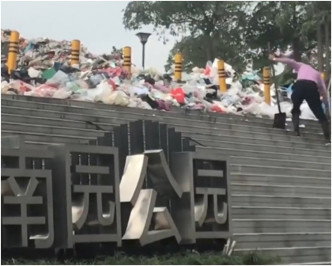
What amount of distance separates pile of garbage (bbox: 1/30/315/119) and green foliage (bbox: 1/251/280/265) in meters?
3.14

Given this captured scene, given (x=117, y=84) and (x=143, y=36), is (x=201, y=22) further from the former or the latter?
(x=117, y=84)

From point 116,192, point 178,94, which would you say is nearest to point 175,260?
point 116,192

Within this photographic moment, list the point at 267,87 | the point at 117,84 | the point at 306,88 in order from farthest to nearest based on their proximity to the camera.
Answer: the point at 267,87 < the point at 306,88 < the point at 117,84

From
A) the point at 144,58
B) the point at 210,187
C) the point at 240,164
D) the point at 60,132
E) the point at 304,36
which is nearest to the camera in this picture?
the point at 210,187

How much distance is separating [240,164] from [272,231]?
1.48 m

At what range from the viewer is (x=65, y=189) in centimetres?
638

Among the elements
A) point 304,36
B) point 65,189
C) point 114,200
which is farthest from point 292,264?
point 304,36

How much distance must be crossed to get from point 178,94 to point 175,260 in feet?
17.3

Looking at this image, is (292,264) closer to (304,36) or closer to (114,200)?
(114,200)

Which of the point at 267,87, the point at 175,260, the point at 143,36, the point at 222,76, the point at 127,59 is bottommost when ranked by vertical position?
the point at 175,260

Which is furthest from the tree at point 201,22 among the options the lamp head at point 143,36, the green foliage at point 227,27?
the lamp head at point 143,36

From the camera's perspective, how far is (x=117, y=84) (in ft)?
37.6

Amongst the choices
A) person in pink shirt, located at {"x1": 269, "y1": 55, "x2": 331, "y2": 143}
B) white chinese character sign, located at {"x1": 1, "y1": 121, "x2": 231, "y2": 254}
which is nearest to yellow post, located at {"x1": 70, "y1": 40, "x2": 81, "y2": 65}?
person in pink shirt, located at {"x1": 269, "y1": 55, "x2": 331, "y2": 143}

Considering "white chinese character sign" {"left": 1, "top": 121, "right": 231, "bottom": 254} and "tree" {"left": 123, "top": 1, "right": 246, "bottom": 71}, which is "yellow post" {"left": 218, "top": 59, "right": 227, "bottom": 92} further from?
"tree" {"left": 123, "top": 1, "right": 246, "bottom": 71}
